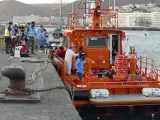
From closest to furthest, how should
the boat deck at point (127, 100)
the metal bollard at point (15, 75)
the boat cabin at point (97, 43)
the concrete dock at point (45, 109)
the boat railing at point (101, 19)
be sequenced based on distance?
1. the concrete dock at point (45, 109)
2. the metal bollard at point (15, 75)
3. the boat deck at point (127, 100)
4. the boat cabin at point (97, 43)
5. the boat railing at point (101, 19)

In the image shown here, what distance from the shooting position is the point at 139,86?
40.8 feet

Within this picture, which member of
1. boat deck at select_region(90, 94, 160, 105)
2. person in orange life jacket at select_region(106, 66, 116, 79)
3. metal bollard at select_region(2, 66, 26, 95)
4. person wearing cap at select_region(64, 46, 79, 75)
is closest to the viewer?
→ metal bollard at select_region(2, 66, 26, 95)

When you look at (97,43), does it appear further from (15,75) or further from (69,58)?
(15,75)

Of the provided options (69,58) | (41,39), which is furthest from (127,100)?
(41,39)

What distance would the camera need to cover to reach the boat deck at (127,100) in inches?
447

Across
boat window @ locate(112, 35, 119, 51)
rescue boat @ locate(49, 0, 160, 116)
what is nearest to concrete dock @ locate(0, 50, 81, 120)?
rescue boat @ locate(49, 0, 160, 116)

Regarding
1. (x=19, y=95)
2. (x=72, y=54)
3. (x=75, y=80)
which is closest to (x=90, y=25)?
(x=72, y=54)

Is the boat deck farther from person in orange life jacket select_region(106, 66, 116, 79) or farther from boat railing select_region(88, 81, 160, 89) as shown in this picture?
person in orange life jacket select_region(106, 66, 116, 79)

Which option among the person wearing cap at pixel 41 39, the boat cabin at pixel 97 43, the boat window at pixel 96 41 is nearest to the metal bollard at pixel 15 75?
the boat cabin at pixel 97 43

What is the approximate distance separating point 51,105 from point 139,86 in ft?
15.4

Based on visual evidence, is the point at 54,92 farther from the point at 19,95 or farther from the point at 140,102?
the point at 140,102

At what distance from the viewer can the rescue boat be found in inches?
458

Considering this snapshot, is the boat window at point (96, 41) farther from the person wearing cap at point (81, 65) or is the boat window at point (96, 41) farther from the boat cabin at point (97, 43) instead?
the person wearing cap at point (81, 65)

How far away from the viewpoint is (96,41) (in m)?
15.2
